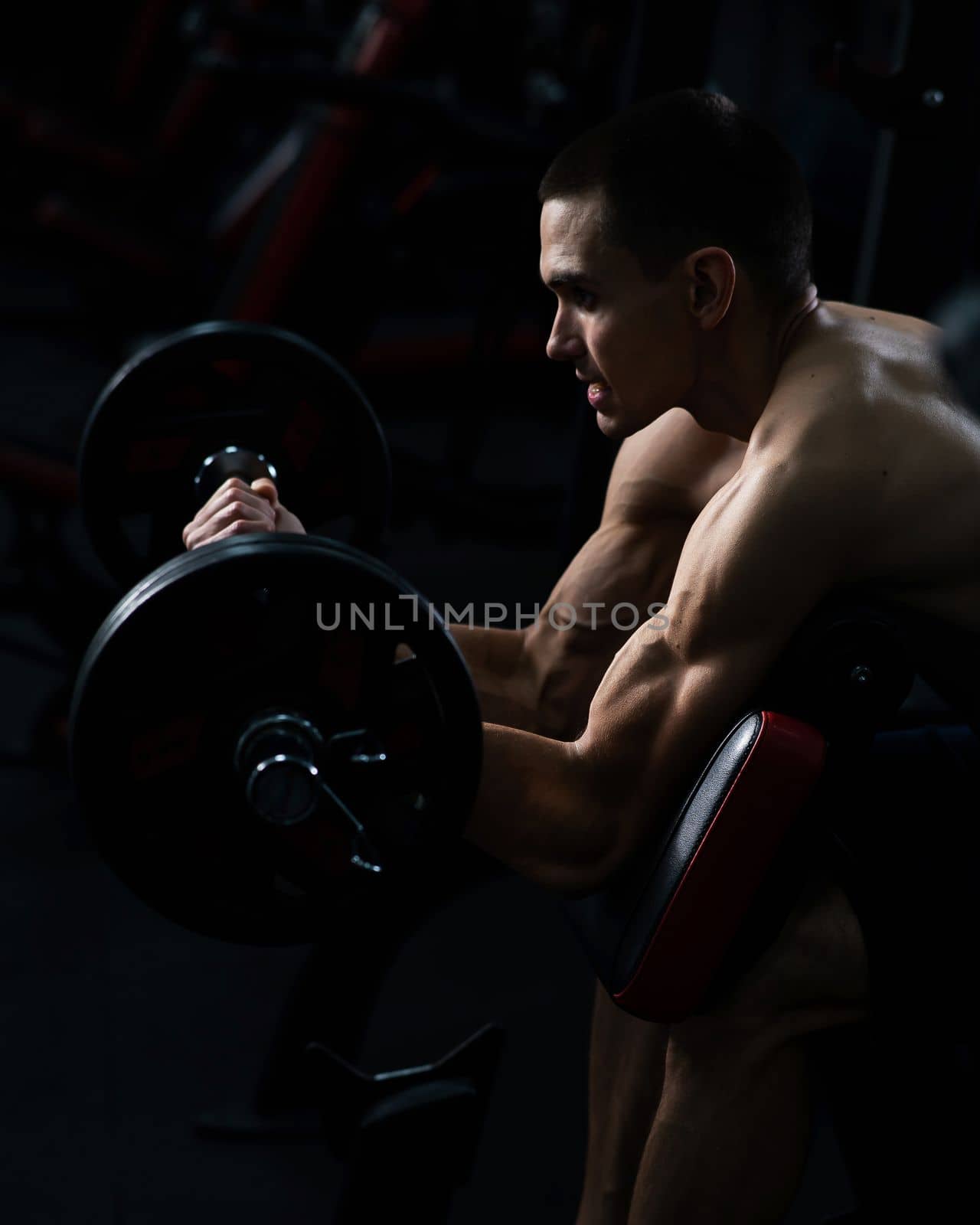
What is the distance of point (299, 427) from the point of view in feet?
3.58

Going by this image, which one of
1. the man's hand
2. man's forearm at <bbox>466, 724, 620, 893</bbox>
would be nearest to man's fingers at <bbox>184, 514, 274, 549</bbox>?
the man's hand

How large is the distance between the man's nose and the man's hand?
0.21m

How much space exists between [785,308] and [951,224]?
507 millimetres

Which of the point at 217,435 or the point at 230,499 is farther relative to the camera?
the point at 217,435

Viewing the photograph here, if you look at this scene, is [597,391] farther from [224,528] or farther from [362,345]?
[362,345]

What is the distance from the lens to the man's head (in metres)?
0.83

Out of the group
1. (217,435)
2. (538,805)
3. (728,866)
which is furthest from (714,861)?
(217,435)

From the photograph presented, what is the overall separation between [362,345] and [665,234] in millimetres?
1927

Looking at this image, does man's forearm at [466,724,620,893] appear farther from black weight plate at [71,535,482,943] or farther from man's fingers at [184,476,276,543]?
man's fingers at [184,476,276,543]

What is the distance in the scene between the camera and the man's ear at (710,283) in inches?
32.9

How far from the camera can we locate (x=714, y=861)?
83 cm

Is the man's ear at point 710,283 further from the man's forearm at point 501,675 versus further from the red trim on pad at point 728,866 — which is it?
the man's forearm at point 501,675

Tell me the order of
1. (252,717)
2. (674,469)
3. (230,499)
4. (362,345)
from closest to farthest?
1. (252,717)
2. (230,499)
3. (674,469)
4. (362,345)

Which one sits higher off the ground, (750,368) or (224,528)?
(750,368)
